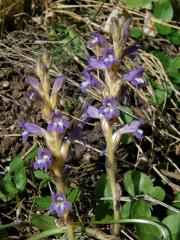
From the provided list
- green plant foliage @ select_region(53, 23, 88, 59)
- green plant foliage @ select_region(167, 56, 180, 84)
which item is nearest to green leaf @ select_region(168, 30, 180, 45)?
green plant foliage @ select_region(167, 56, 180, 84)

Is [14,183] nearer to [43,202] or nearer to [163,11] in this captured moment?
[43,202]

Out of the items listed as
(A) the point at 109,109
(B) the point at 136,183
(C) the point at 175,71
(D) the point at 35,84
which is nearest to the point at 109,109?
(A) the point at 109,109

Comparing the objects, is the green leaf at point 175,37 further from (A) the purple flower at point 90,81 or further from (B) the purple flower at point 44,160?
(B) the purple flower at point 44,160

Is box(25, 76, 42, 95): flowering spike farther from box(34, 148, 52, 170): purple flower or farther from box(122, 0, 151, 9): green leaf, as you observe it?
box(122, 0, 151, 9): green leaf

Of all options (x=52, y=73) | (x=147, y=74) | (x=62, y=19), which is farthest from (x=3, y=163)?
(x=62, y=19)

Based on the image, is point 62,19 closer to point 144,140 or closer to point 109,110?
point 144,140

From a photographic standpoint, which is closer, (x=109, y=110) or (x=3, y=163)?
(x=109, y=110)
